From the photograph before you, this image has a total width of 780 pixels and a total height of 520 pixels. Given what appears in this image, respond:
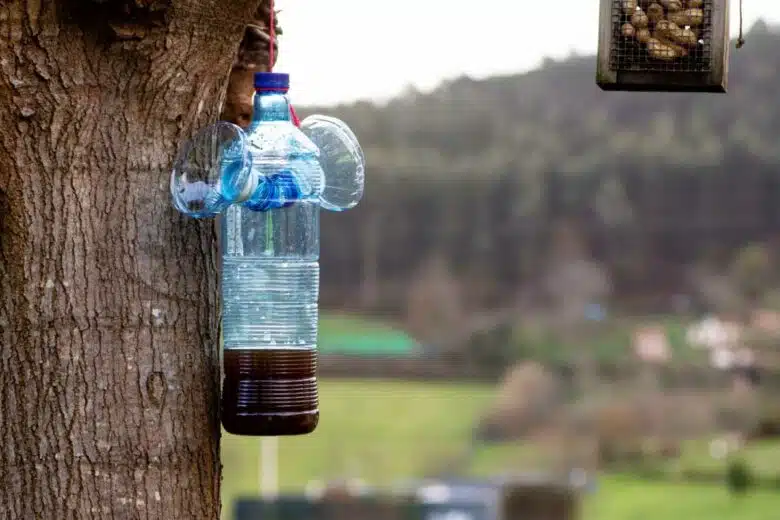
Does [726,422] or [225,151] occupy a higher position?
[225,151]

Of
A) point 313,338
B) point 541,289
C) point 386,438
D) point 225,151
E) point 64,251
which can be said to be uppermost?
point 225,151

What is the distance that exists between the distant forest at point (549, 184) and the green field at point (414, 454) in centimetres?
184

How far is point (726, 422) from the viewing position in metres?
24.3

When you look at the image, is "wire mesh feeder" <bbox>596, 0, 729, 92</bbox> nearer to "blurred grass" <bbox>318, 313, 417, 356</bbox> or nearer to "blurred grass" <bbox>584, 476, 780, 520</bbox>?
"blurred grass" <bbox>318, 313, 417, 356</bbox>

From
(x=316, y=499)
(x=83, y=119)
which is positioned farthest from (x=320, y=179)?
(x=316, y=499)

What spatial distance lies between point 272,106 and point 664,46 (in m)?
0.97

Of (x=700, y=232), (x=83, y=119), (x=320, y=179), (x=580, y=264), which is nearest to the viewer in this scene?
(x=83, y=119)

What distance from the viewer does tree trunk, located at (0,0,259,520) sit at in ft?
9.40

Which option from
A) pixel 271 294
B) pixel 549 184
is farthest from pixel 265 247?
pixel 549 184

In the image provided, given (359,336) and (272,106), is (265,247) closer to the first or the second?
(272,106)

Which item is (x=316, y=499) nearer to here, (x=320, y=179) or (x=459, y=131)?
(x=459, y=131)

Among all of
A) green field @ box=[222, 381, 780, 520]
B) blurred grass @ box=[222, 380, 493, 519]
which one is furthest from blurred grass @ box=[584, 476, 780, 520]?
blurred grass @ box=[222, 380, 493, 519]

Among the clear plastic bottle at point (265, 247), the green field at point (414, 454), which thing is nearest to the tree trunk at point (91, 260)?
the clear plastic bottle at point (265, 247)

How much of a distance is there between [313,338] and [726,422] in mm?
22141
